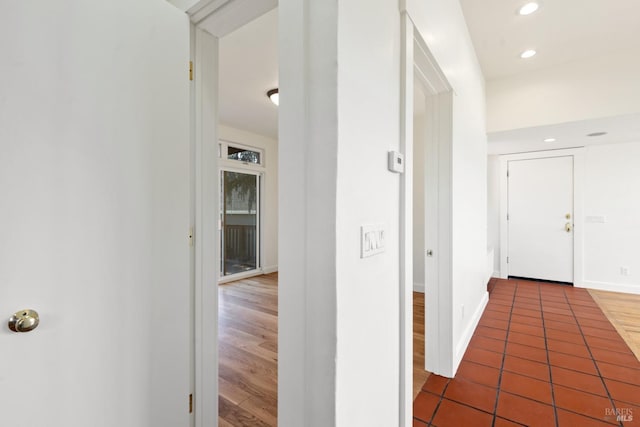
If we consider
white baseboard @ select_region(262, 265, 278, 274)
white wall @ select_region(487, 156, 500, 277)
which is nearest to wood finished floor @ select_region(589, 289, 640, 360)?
A: white wall @ select_region(487, 156, 500, 277)

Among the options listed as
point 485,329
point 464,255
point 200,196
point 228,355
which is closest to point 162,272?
point 200,196

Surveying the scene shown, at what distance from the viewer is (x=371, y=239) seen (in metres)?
0.94

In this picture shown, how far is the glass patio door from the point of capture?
493cm

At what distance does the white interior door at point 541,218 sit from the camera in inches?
175

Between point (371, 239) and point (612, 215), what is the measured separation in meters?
5.21

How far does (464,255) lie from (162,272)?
2.25 metres

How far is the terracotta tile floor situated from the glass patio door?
385cm

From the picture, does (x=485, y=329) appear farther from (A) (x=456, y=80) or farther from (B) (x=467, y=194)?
(A) (x=456, y=80)

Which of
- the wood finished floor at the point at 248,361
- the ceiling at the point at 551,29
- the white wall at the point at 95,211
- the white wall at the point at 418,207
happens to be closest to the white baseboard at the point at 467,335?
the white wall at the point at 418,207

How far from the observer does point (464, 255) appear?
2389 millimetres

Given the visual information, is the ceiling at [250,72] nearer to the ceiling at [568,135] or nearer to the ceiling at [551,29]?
the ceiling at [551,29]

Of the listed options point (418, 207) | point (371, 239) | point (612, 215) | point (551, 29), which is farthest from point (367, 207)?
point (612, 215)

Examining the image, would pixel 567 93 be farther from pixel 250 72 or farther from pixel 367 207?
pixel 367 207

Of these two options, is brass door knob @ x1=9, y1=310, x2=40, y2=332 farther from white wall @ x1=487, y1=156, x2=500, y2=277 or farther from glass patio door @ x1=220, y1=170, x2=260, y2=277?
white wall @ x1=487, y1=156, x2=500, y2=277
